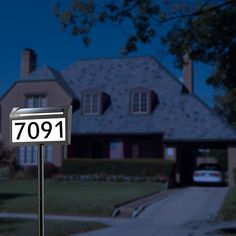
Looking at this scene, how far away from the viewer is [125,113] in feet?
114

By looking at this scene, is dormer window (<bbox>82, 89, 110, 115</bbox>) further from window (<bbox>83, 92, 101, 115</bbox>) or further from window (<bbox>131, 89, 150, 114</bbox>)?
window (<bbox>131, 89, 150, 114</bbox>)

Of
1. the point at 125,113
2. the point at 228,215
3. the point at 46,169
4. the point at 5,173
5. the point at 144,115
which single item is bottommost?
the point at 228,215

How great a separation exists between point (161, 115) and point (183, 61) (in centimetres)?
2026

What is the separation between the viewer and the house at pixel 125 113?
3278 centimetres

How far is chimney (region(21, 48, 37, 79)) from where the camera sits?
3844 centimetres

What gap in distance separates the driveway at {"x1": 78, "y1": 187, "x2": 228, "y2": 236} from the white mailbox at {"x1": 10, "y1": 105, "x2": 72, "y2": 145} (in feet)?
29.2

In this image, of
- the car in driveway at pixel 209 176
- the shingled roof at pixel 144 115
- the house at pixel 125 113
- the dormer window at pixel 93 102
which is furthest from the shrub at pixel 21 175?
the car in driveway at pixel 209 176

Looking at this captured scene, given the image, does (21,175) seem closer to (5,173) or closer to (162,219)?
(5,173)

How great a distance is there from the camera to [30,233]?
454 inches

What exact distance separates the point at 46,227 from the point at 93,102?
74.9 ft

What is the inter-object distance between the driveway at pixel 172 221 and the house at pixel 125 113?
11.3 m

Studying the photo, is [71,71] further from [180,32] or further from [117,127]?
[180,32]

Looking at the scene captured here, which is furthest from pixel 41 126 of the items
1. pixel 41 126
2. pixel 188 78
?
pixel 188 78

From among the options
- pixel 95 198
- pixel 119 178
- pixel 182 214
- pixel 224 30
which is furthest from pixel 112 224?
pixel 119 178
